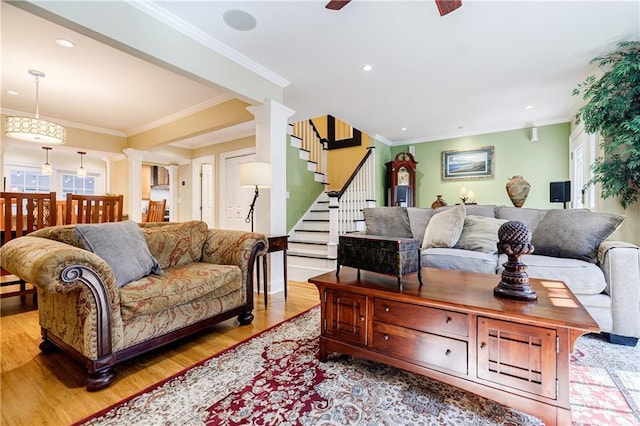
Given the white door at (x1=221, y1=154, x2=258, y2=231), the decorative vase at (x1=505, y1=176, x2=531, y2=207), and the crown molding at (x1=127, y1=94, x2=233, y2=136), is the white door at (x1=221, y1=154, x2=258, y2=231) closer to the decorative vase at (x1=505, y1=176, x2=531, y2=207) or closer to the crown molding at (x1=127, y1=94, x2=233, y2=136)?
the crown molding at (x1=127, y1=94, x2=233, y2=136)

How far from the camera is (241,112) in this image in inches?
146

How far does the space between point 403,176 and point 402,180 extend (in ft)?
0.30

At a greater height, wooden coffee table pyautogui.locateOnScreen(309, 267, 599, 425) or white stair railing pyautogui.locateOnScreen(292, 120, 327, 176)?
white stair railing pyautogui.locateOnScreen(292, 120, 327, 176)

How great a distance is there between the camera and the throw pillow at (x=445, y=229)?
2967mm

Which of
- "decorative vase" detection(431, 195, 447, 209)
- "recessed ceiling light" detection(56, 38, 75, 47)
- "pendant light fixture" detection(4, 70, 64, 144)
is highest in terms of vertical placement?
"recessed ceiling light" detection(56, 38, 75, 47)

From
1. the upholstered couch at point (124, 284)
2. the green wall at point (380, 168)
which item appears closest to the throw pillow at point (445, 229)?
the upholstered couch at point (124, 284)

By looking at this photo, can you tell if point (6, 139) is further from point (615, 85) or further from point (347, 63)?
point (615, 85)

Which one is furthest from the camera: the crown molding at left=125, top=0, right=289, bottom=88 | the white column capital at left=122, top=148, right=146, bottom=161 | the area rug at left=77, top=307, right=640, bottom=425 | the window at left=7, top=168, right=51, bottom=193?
the window at left=7, top=168, right=51, bottom=193

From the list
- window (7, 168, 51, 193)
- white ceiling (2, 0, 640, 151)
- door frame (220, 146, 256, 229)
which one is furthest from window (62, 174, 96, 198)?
door frame (220, 146, 256, 229)

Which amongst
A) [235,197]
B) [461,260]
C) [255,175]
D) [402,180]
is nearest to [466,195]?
[402,180]

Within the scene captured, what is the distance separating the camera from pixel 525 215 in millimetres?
3021

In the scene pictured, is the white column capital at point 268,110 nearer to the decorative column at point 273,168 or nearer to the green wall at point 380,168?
the decorative column at point 273,168

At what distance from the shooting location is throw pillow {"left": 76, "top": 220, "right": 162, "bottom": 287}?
1824 millimetres

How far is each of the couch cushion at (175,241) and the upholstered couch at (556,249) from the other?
194 cm
